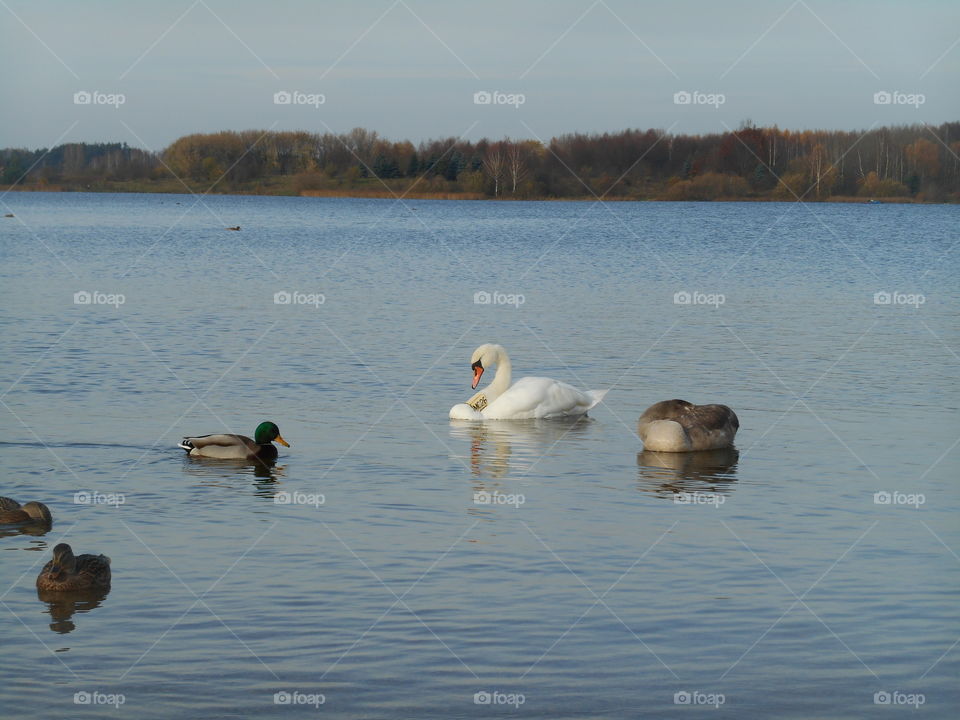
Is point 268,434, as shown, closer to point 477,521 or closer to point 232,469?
point 232,469

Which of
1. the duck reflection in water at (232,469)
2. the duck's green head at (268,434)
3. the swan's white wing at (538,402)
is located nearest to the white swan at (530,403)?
the swan's white wing at (538,402)

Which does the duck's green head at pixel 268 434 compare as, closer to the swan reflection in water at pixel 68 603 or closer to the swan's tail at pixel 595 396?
the swan's tail at pixel 595 396

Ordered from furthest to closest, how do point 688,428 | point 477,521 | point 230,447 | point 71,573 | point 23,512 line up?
point 688,428 < point 230,447 < point 477,521 < point 23,512 < point 71,573

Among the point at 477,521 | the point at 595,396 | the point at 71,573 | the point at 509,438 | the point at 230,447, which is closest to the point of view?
the point at 71,573

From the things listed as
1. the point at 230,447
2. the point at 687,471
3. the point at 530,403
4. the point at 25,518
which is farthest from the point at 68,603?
the point at 530,403

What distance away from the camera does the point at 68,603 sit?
10.3m

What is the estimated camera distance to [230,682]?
28.6 feet

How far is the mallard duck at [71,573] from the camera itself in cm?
1054

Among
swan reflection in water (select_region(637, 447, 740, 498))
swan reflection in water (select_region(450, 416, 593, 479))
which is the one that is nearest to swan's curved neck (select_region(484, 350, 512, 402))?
swan reflection in water (select_region(450, 416, 593, 479))

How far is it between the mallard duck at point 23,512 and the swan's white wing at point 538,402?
7444mm

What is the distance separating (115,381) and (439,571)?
11681mm

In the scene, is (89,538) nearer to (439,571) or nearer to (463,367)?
(439,571)

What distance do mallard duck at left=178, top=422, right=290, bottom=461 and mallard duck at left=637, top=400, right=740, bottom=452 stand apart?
4506mm

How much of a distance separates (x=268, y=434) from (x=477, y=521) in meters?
4.06
